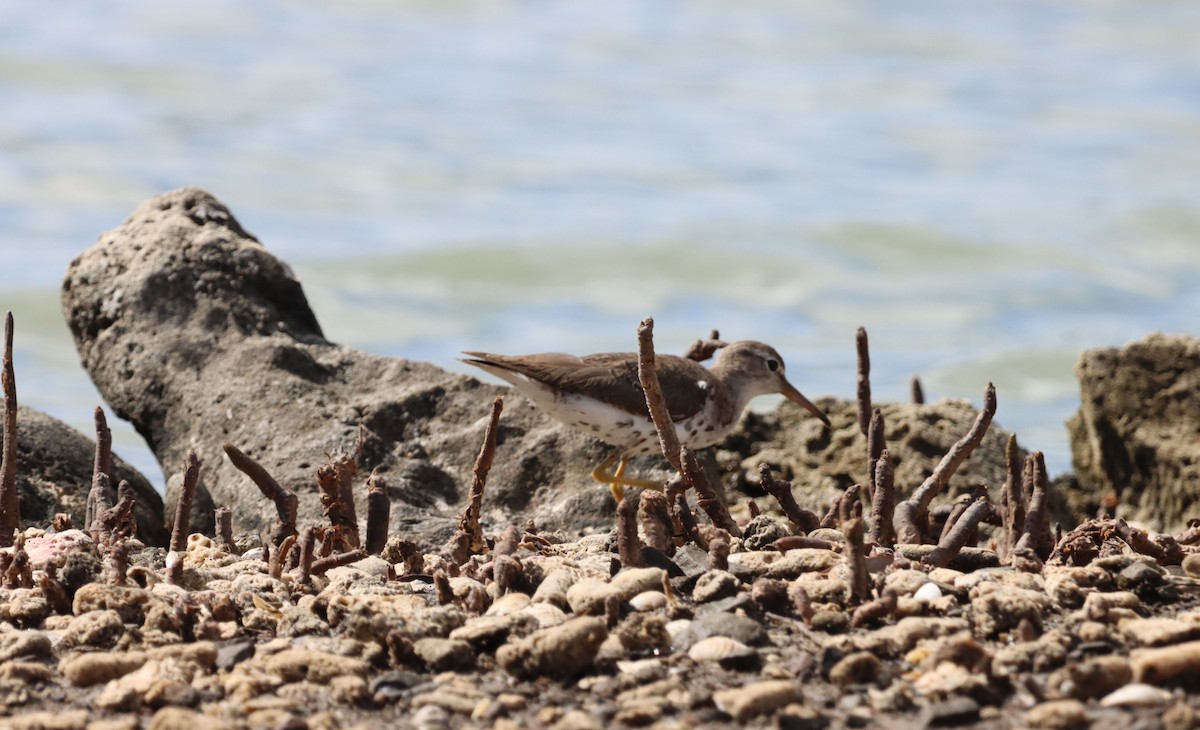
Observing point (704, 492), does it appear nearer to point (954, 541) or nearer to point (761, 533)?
point (761, 533)

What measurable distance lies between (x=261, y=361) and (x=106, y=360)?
0.97 meters

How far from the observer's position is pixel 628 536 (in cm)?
461

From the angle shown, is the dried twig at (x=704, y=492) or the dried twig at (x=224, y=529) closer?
the dried twig at (x=704, y=492)

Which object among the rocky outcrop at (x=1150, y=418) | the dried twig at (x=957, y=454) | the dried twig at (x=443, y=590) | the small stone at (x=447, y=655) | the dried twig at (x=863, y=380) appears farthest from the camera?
the rocky outcrop at (x=1150, y=418)

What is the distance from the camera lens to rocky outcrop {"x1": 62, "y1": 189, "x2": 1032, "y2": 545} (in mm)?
7340

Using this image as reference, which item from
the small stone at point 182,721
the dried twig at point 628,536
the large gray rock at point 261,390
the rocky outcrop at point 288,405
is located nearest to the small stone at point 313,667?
the small stone at point 182,721

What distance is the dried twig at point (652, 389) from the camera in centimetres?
458

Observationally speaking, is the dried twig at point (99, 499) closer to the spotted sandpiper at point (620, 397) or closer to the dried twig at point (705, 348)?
the spotted sandpiper at point (620, 397)

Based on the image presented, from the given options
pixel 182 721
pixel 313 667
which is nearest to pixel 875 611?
pixel 313 667

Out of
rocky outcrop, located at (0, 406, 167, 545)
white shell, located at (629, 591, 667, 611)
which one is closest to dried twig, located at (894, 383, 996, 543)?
white shell, located at (629, 591, 667, 611)

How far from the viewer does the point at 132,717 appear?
3783 mm

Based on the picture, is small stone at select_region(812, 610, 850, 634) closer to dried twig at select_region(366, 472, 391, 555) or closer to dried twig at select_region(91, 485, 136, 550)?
dried twig at select_region(366, 472, 391, 555)

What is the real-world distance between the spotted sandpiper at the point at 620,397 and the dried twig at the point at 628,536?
2.55 m

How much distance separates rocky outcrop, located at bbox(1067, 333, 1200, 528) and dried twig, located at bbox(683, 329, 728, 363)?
238 cm
